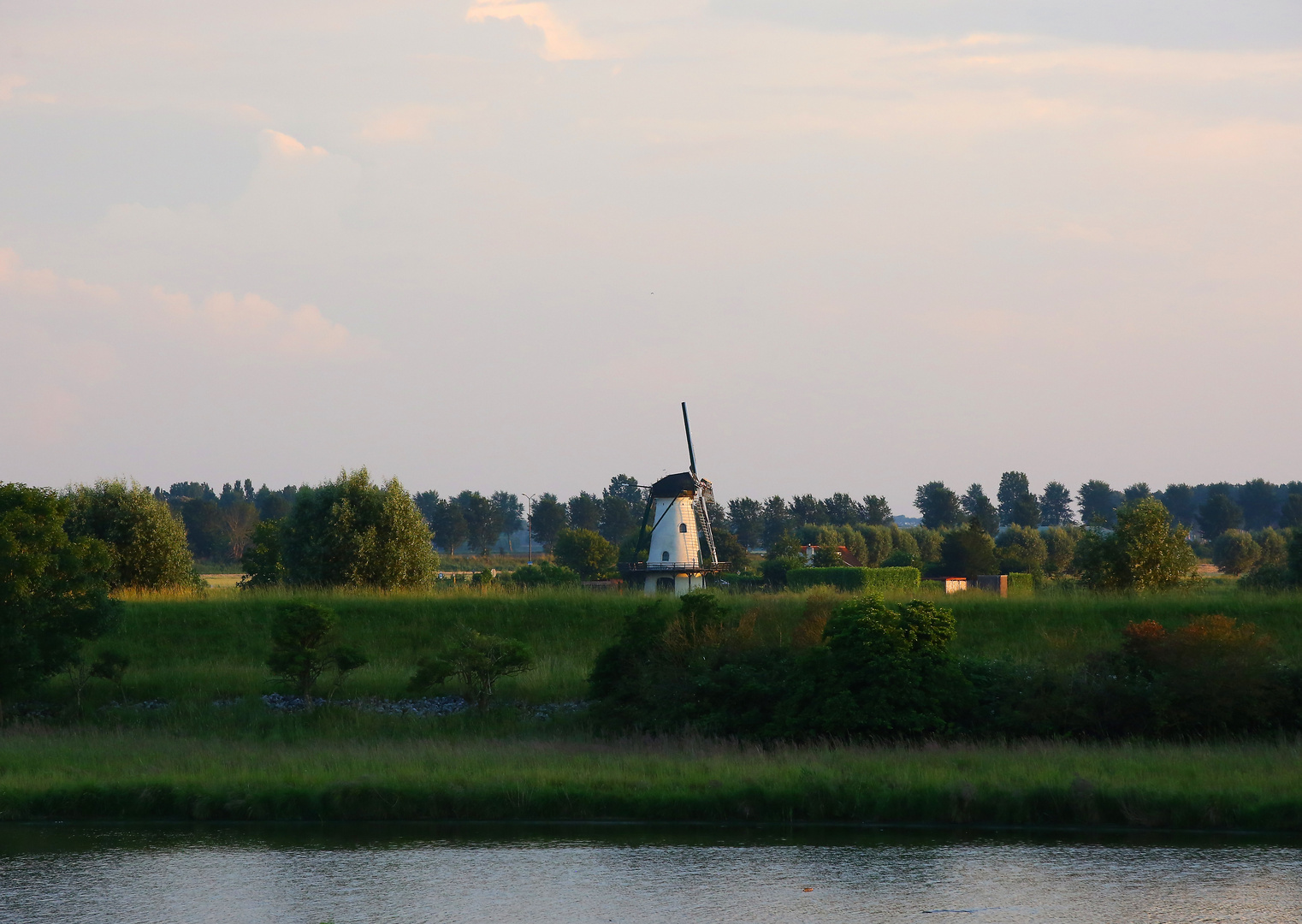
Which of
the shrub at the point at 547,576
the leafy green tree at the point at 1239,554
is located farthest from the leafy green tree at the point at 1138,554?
the leafy green tree at the point at 1239,554

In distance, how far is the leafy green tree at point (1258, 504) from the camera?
19525 centimetres

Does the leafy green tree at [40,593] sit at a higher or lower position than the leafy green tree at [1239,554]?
higher

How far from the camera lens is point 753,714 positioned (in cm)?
2909

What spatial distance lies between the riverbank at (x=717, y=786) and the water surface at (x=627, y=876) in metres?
0.83

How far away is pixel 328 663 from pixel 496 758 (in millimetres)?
10092

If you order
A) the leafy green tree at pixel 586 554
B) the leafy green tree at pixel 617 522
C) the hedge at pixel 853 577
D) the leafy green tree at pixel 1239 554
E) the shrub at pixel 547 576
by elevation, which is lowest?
the leafy green tree at pixel 1239 554

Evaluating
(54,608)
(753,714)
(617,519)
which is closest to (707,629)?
(753,714)

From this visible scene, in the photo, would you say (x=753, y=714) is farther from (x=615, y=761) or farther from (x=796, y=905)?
(x=796, y=905)

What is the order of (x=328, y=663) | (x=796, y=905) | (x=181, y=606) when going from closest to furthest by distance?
(x=796, y=905)
(x=328, y=663)
(x=181, y=606)

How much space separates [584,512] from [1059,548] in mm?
61188

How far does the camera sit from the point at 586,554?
107938mm

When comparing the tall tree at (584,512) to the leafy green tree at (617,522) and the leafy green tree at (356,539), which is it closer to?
the leafy green tree at (617,522)

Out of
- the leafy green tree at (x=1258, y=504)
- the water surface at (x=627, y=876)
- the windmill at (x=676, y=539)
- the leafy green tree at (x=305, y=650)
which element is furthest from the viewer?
the leafy green tree at (x=1258, y=504)

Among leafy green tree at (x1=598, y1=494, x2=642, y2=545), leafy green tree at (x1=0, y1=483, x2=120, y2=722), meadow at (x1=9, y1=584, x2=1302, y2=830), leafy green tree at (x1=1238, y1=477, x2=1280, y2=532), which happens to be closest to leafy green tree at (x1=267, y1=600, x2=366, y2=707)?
meadow at (x1=9, y1=584, x2=1302, y2=830)
